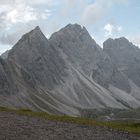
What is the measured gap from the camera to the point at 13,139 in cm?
3509

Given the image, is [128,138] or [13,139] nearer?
[13,139]

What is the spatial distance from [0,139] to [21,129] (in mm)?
7008

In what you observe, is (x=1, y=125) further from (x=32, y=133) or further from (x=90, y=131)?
(x=90, y=131)

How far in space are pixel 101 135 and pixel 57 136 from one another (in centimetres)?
580

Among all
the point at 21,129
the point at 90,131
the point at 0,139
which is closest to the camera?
the point at 0,139

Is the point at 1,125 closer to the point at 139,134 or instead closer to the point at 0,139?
the point at 0,139

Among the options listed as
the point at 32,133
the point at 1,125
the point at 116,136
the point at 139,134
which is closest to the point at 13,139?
the point at 32,133

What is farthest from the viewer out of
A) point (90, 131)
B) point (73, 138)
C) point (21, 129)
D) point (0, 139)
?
point (90, 131)

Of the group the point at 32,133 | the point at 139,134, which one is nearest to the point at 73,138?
the point at 32,133

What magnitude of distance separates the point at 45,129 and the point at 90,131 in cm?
533

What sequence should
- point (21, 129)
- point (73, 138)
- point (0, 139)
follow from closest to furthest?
point (0, 139)
point (73, 138)
point (21, 129)

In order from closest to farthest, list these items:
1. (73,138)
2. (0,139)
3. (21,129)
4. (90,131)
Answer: (0,139) < (73,138) < (21,129) < (90,131)

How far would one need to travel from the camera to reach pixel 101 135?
139ft

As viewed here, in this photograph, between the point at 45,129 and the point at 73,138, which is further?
the point at 45,129
